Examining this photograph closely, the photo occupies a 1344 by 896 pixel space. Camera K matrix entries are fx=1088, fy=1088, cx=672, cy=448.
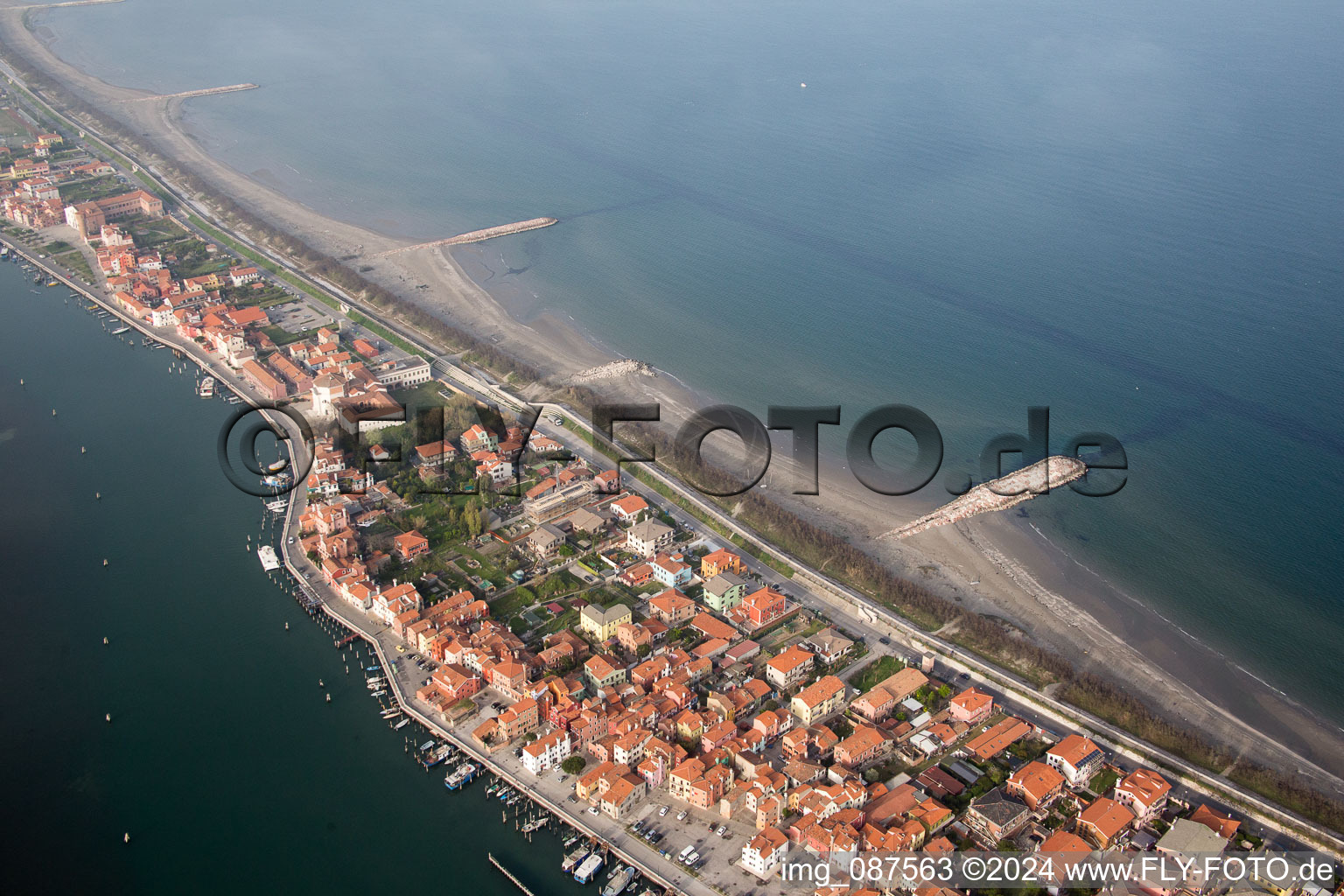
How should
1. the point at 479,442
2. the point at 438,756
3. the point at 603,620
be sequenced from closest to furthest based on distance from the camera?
the point at 438,756 < the point at 603,620 < the point at 479,442

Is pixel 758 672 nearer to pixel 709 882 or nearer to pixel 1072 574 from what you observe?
pixel 709 882

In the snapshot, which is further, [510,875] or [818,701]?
[818,701]

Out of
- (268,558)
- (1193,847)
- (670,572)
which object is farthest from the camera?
(268,558)

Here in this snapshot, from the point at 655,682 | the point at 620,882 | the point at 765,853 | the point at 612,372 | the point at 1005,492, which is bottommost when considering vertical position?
the point at 620,882

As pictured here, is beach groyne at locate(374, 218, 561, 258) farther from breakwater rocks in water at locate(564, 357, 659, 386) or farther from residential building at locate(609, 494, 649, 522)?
residential building at locate(609, 494, 649, 522)

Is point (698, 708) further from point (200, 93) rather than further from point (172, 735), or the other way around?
point (200, 93)

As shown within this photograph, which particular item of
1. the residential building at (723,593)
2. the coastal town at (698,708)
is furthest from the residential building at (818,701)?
the residential building at (723,593)

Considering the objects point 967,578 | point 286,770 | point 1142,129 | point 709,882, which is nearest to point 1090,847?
point 709,882

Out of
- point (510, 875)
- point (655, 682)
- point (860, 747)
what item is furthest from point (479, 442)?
point (860, 747)
